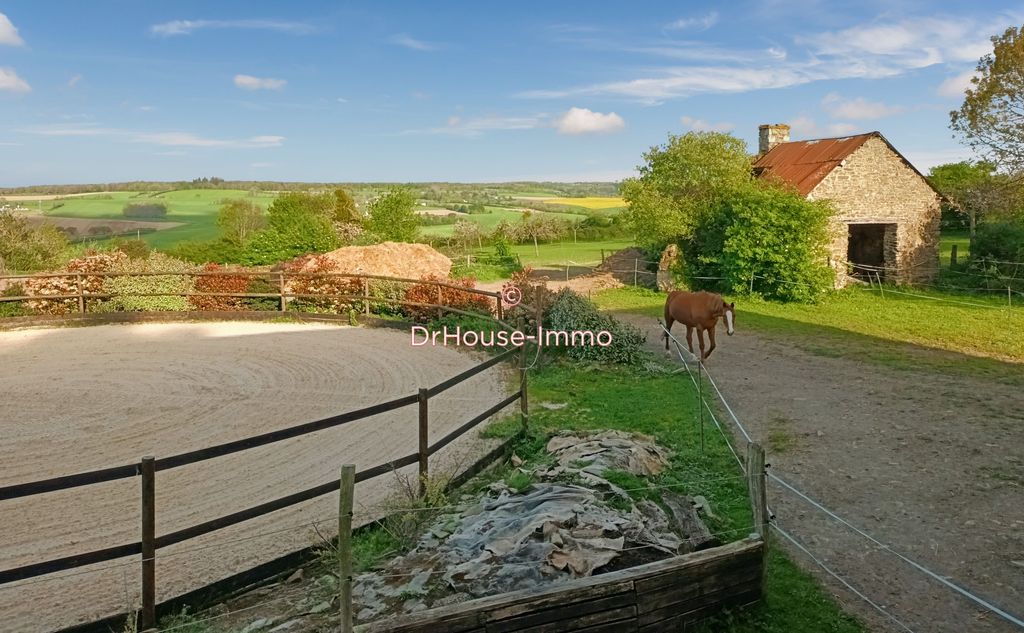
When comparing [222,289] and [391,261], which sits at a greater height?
[391,261]

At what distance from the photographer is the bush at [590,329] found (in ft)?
40.7

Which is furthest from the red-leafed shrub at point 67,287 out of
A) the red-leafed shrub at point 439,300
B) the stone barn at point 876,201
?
the stone barn at point 876,201

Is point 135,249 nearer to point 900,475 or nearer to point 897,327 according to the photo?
point 897,327

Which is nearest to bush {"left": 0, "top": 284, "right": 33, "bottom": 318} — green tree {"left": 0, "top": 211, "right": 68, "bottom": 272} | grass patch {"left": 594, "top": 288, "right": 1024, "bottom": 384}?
green tree {"left": 0, "top": 211, "right": 68, "bottom": 272}

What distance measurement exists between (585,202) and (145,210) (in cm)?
4451

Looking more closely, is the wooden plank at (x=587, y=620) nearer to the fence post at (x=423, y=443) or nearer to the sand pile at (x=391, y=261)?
the fence post at (x=423, y=443)

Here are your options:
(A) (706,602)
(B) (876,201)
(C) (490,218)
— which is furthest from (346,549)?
(C) (490,218)

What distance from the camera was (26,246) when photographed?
2656 centimetres

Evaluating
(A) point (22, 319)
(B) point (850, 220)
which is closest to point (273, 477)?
(A) point (22, 319)

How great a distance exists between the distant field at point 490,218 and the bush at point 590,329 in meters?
36.2

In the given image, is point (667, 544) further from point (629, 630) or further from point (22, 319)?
point (22, 319)

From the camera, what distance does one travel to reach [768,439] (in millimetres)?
8500

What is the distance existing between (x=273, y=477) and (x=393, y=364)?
5.41 metres

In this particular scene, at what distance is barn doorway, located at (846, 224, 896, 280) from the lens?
23266mm
